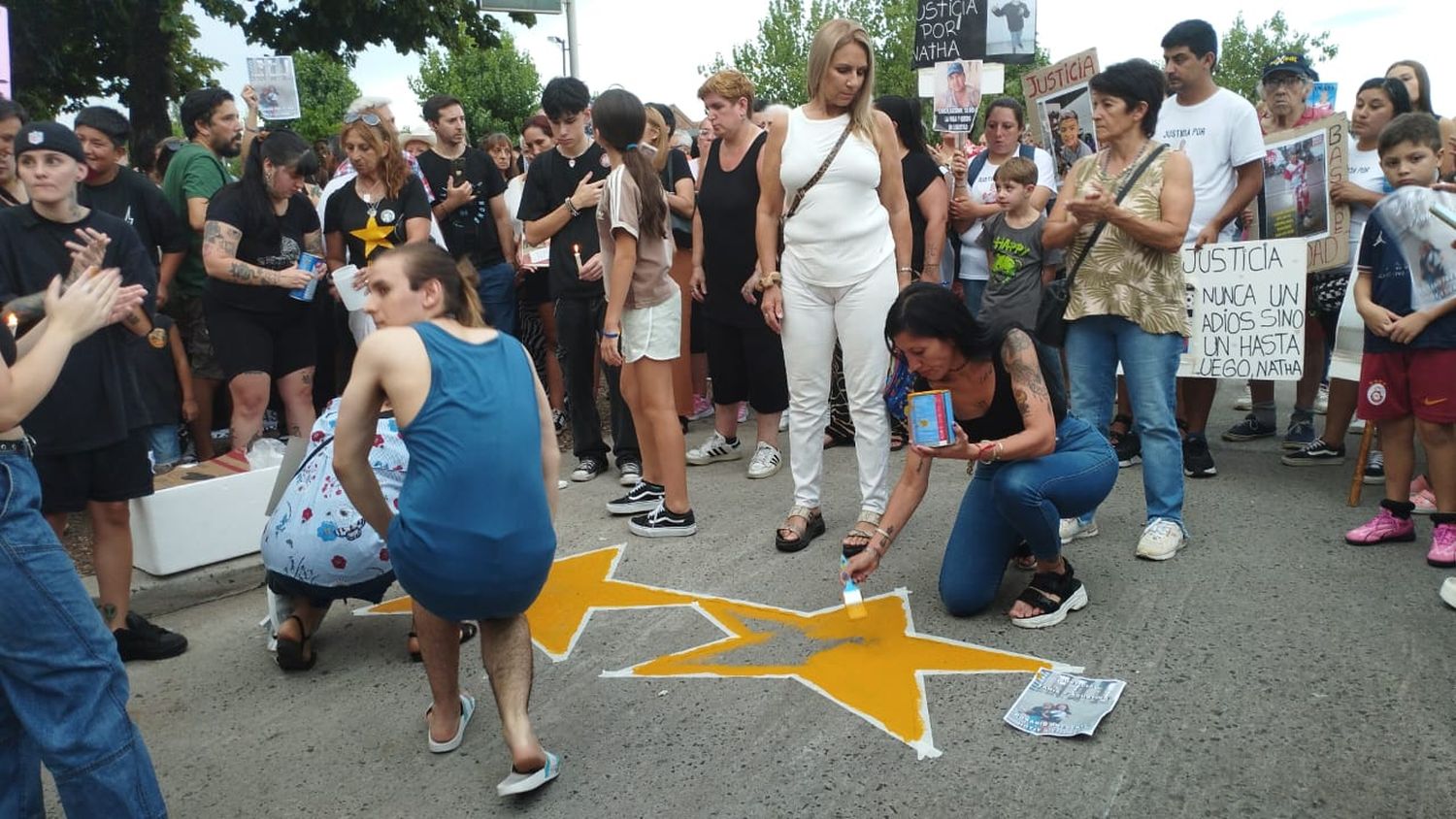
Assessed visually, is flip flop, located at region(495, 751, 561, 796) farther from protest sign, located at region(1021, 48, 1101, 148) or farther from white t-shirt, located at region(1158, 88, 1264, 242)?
protest sign, located at region(1021, 48, 1101, 148)

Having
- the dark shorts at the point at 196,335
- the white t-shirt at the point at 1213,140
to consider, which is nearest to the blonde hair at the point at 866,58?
the white t-shirt at the point at 1213,140

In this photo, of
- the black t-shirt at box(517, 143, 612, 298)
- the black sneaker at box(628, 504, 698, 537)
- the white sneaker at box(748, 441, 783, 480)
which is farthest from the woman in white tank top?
the black t-shirt at box(517, 143, 612, 298)

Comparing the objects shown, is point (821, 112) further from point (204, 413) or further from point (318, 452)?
point (204, 413)

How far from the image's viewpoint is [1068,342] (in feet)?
15.5

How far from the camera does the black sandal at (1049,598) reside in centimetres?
380

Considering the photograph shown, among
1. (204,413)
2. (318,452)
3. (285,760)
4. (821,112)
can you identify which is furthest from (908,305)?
(204,413)

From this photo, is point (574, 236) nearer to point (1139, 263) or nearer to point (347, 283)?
point (347, 283)

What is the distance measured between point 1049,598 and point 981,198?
12.0 ft

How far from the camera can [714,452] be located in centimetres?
660

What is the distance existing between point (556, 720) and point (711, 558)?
4.98ft

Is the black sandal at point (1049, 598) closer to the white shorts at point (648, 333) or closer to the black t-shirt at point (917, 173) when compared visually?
the white shorts at point (648, 333)

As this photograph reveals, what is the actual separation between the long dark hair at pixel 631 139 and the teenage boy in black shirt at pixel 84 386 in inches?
79.0

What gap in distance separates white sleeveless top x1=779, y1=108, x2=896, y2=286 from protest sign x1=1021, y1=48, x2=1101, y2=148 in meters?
3.11

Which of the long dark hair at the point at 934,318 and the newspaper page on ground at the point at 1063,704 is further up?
the long dark hair at the point at 934,318
